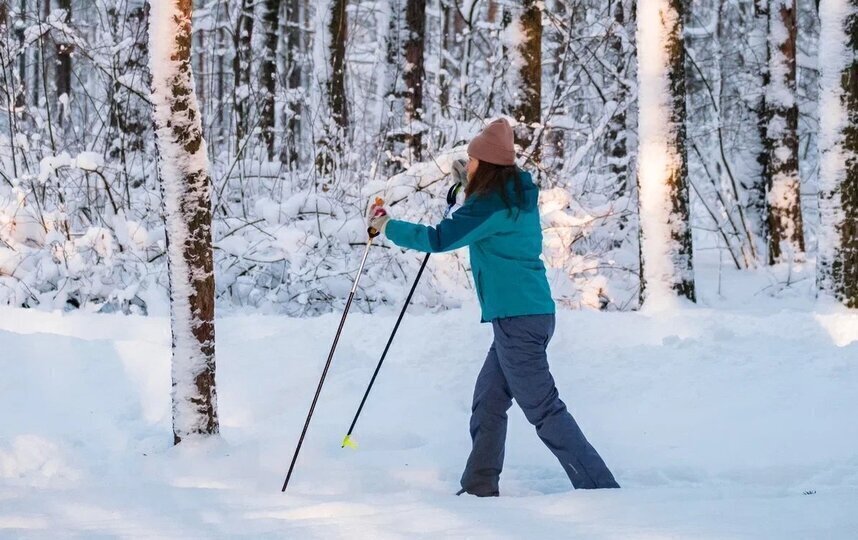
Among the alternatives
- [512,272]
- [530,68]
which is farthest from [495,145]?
[530,68]

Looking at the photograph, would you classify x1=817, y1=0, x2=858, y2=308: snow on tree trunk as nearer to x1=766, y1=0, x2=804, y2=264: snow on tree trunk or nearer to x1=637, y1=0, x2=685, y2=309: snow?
x1=637, y1=0, x2=685, y2=309: snow

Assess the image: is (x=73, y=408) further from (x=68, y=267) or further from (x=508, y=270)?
(x=68, y=267)

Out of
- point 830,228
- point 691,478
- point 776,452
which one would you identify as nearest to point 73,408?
point 691,478

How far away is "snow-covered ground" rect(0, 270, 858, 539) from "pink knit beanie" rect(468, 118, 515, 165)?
1464 millimetres

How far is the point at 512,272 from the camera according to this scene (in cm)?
442

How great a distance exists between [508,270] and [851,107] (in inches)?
199

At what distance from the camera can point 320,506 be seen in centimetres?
382

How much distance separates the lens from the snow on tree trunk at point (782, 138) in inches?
495

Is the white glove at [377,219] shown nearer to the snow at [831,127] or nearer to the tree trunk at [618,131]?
the snow at [831,127]

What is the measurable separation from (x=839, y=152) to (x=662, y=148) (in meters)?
1.42

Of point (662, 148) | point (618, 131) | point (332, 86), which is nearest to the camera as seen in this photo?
point (662, 148)

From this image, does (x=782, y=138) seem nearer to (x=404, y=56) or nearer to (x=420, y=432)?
(x=404, y=56)

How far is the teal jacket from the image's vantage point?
4.33 m

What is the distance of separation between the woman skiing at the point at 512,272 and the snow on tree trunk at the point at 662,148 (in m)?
4.26
